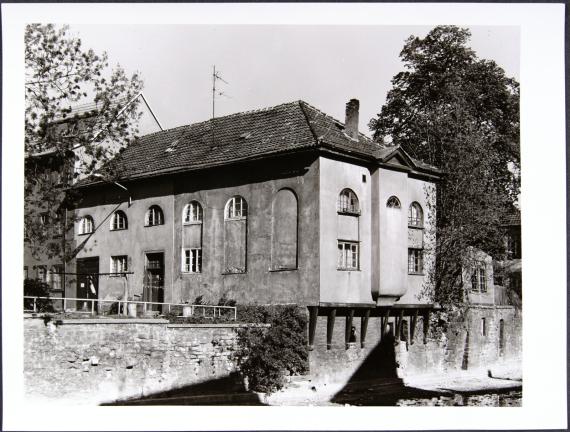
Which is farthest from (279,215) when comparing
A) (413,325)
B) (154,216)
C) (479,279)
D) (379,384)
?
(479,279)

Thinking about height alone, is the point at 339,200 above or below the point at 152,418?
above

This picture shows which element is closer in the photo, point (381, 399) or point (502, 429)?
point (502, 429)

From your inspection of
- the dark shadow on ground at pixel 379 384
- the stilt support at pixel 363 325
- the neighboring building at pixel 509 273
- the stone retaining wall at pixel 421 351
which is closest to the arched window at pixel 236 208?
the stone retaining wall at pixel 421 351

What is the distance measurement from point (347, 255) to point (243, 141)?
13.5 feet

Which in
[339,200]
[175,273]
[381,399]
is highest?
[339,200]

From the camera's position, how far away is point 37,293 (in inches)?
680

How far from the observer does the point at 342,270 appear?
787 inches

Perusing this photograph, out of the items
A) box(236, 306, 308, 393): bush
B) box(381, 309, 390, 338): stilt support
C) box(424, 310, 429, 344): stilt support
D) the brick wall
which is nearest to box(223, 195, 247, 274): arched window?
box(236, 306, 308, 393): bush

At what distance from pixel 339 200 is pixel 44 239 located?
22.5 ft

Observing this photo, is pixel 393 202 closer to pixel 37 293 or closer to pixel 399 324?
pixel 399 324

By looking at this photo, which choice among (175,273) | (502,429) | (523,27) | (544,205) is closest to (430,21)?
(523,27)

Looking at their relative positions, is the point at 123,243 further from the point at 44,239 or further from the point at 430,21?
the point at 430,21

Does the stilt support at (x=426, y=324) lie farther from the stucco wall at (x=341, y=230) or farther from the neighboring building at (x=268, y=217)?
the stucco wall at (x=341, y=230)

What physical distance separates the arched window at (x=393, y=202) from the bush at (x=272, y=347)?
3556mm
